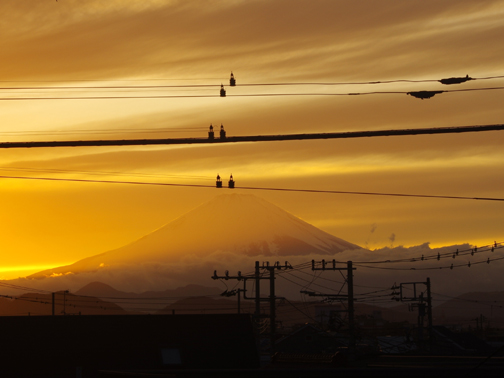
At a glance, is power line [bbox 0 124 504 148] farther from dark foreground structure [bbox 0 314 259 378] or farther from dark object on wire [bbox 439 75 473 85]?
dark foreground structure [bbox 0 314 259 378]

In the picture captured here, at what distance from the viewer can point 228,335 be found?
136 feet

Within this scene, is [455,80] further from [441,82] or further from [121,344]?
[121,344]

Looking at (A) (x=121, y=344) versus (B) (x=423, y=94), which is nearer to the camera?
(B) (x=423, y=94)

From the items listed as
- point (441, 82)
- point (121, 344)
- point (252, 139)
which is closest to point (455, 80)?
point (441, 82)

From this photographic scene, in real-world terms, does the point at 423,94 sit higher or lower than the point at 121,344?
higher

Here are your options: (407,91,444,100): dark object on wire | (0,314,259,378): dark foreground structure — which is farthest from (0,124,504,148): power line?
(0,314,259,378): dark foreground structure

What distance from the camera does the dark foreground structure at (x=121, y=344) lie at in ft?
123

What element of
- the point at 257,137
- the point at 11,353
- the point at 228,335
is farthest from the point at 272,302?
the point at 257,137

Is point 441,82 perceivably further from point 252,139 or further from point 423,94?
point 252,139

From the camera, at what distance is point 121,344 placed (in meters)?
39.3

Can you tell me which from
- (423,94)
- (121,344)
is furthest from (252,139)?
(121,344)

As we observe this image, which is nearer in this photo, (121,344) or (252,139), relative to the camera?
(252,139)

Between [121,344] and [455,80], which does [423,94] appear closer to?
[455,80]

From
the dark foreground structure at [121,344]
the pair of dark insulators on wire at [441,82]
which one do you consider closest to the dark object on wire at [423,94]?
the pair of dark insulators on wire at [441,82]
